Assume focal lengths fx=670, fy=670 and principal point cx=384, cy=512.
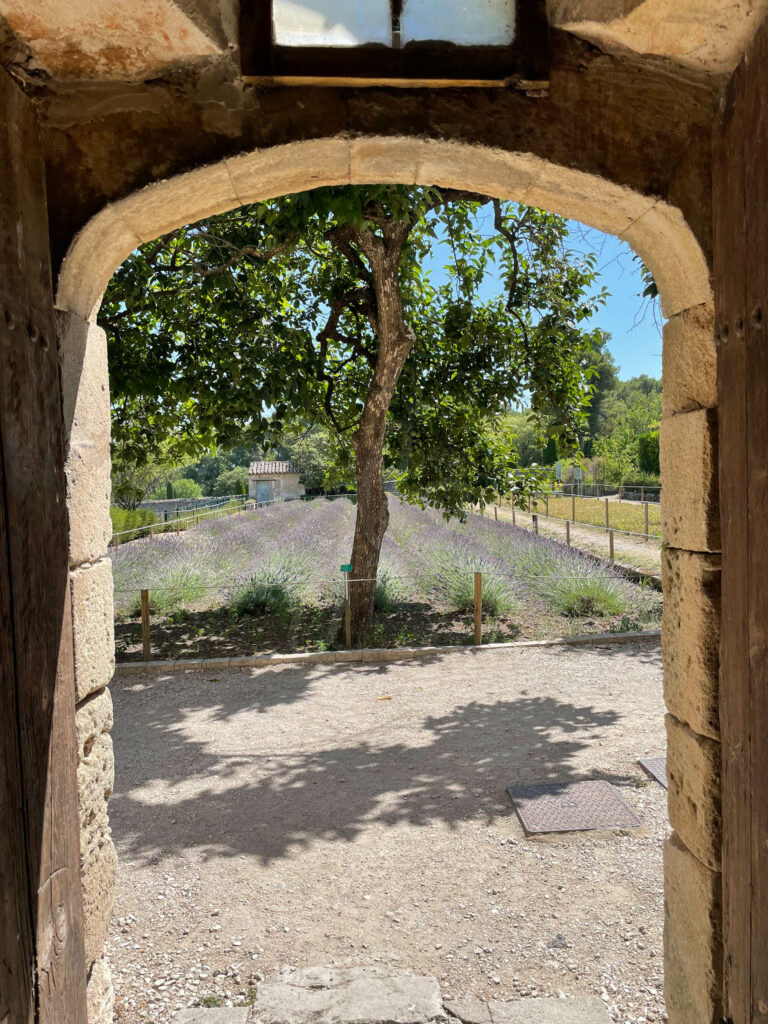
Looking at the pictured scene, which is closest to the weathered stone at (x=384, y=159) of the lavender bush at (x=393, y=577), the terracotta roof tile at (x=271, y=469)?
the lavender bush at (x=393, y=577)

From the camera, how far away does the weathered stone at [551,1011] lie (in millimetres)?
2475

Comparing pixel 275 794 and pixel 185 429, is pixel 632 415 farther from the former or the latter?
pixel 275 794

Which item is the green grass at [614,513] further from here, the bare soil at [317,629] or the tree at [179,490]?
the tree at [179,490]

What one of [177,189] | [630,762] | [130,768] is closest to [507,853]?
[630,762]

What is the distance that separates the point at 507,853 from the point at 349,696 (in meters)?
2.90

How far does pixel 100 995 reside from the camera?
7.35 ft

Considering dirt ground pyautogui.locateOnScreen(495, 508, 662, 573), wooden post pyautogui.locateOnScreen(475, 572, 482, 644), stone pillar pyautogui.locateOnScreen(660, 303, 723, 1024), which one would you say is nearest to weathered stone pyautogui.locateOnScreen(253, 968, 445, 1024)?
stone pillar pyautogui.locateOnScreen(660, 303, 723, 1024)

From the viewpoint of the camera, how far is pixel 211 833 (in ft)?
12.9

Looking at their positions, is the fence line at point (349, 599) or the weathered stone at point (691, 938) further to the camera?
the fence line at point (349, 599)

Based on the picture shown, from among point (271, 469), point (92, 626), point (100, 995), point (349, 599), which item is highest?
point (271, 469)

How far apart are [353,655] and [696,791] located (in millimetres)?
5664

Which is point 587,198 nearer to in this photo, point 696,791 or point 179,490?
point 696,791

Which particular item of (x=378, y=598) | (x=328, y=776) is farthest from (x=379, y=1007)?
(x=378, y=598)

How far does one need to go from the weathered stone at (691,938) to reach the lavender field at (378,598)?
5730 mm
